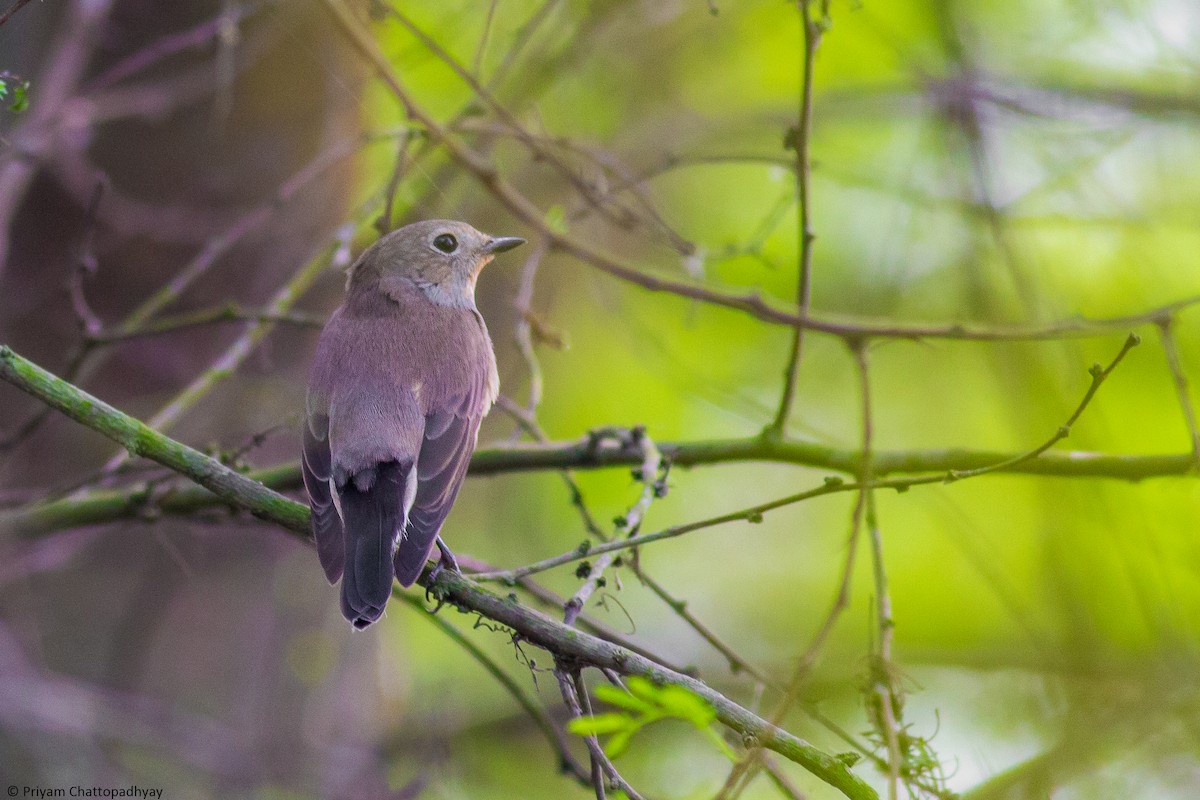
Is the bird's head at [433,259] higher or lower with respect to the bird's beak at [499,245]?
lower

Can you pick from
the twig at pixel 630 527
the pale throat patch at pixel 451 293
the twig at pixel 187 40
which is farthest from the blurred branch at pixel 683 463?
the twig at pixel 187 40

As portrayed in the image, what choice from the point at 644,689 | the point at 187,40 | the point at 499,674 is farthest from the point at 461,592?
the point at 187,40

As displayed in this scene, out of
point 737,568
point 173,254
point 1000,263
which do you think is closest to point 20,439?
point 173,254

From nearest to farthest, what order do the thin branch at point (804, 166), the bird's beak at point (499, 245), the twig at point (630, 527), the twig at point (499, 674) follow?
the twig at point (630, 527) < the thin branch at point (804, 166) < the twig at point (499, 674) < the bird's beak at point (499, 245)

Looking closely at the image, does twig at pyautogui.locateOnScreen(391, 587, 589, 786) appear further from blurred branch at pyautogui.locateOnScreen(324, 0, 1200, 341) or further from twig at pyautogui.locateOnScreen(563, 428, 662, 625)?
blurred branch at pyautogui.locateOnScreen(324, 0, 1200, 341)

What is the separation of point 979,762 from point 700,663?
12.1ft

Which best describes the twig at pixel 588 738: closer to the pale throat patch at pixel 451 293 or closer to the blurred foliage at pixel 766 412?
the blurred foliage at pixel 766 412

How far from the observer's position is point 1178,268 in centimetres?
583

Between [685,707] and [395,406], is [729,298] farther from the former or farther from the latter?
[685,707]

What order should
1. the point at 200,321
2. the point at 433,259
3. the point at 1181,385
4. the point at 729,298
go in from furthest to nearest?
the point at 433,259, the point at 200,321, the point at 729,298, the point at 1181,385

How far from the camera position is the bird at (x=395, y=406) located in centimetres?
335

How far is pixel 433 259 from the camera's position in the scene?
4871mm

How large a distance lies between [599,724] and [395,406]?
2.08m

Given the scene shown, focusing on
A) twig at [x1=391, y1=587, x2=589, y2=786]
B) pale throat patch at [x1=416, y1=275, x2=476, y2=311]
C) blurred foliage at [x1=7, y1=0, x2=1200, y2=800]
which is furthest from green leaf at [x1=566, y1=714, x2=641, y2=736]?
pale throat patch at [x1=416, y1=275, x2=476, y2=311]
